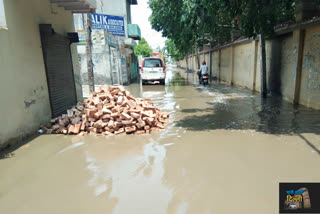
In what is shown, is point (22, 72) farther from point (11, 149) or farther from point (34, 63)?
point (11, 149)

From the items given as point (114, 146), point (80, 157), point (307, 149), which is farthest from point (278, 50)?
point (80, 157)

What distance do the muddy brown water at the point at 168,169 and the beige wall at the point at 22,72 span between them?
1.68ft

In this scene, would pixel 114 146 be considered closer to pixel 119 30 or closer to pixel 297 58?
pixel 297 58

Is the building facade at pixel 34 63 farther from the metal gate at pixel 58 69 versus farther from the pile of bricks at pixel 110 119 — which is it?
the pile of bricks at pixel 110 119

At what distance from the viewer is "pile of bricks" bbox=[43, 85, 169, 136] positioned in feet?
18.3

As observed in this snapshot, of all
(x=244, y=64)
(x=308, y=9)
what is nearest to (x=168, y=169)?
(x=308, y=9)

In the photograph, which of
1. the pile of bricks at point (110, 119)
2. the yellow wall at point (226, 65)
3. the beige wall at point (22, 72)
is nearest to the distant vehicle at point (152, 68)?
the yellow wall at point (226, 65)

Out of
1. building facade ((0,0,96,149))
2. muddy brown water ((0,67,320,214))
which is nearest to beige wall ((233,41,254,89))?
muddy brown water ((0,67,320,214))

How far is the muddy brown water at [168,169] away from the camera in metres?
2.79

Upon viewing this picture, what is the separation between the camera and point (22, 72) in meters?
5.22

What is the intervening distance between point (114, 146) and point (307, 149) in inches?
146

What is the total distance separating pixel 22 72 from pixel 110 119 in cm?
226

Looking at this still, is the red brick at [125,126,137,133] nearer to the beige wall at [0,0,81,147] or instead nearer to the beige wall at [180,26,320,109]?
the beige wall at [0,0,81,147]

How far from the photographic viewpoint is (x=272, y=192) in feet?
9.50
